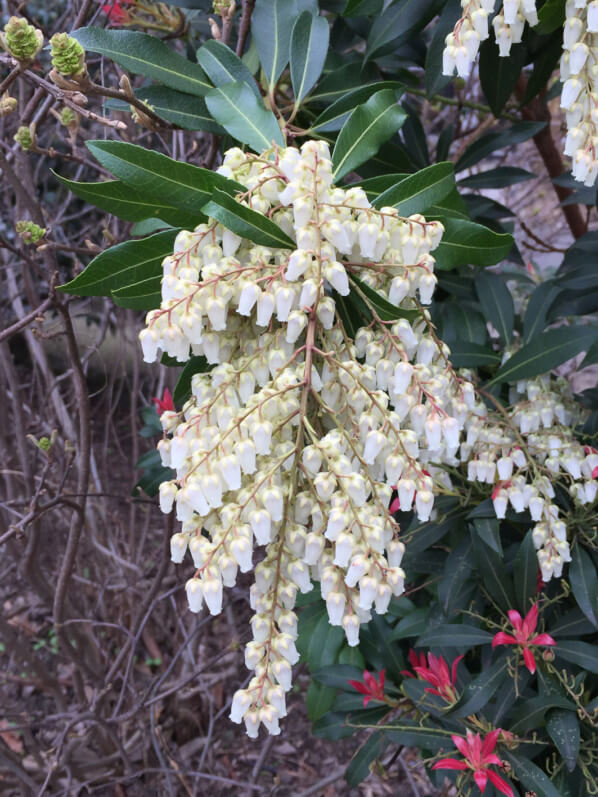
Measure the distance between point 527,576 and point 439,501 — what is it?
0.74 ft

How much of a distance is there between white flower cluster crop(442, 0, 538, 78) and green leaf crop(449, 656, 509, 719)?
3.37 ft

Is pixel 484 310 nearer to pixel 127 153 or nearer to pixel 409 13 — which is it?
pixel 409 13

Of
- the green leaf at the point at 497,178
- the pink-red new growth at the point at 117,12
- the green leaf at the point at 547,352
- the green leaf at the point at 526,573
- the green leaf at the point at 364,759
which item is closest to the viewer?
the green leaf at the point at 526,573

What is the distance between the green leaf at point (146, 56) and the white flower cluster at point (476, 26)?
1.42 feet

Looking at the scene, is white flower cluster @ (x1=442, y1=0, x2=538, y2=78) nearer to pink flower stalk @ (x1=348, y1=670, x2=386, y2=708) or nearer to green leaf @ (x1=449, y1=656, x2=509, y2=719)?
green leaf @ (x1=449, y1=656, x2=509, y2=719)

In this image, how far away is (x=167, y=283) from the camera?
872 mm

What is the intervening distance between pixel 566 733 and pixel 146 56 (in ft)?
4.44

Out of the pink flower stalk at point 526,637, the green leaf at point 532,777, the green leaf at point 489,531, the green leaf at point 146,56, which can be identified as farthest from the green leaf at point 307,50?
the green leaf at point 532,777

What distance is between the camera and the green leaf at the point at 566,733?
129cm

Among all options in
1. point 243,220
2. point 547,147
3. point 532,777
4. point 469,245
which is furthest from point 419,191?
point 547,147

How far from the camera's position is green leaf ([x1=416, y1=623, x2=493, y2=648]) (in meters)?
1.42

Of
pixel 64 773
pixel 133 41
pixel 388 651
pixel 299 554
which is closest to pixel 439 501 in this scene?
pixel 388 651

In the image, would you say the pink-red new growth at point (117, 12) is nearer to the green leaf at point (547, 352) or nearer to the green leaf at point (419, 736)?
the green leaf at point (547, 352)

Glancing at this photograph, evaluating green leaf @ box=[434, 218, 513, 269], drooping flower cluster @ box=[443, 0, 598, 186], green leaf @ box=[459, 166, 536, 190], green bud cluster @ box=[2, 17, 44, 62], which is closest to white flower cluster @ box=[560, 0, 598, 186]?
drooping flower cluster @ box=[443, 0, 598, 186]
